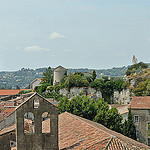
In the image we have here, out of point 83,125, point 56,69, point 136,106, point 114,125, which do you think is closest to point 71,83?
point 56,69

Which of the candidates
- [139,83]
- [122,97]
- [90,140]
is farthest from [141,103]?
[90,140]

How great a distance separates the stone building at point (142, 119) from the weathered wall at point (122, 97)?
18254mm

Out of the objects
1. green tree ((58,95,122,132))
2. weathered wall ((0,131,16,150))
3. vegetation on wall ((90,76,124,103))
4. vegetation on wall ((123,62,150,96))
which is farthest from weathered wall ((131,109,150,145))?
weathered wall ((0,131,16,150))

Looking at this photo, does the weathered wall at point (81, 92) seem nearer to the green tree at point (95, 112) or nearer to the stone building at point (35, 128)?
the green tree at point (95, 112)

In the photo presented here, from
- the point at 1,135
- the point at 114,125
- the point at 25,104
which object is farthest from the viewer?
the point at 114,125

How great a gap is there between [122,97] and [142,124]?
22163 mm

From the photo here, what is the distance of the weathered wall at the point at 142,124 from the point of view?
3728 cm

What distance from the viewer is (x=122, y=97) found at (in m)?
59.6

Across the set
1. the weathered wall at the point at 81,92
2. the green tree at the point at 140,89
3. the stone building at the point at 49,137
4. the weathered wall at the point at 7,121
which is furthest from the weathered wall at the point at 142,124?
the stone building at the point at 49,137

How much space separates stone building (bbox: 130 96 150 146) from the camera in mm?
37219

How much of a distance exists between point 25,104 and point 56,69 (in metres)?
61.2

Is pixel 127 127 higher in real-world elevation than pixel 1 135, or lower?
lower

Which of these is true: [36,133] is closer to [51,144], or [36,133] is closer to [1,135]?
[51,144]

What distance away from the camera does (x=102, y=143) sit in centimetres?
1216
